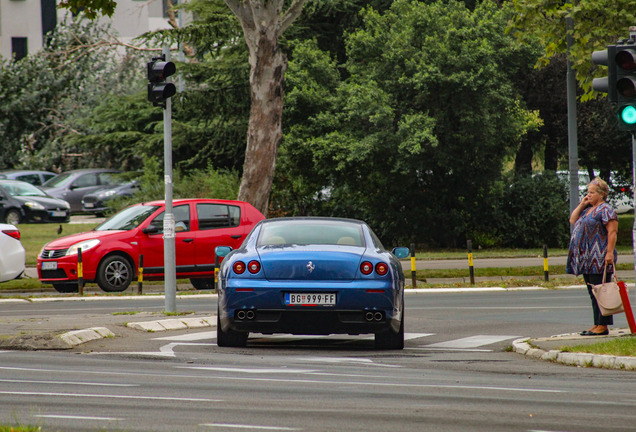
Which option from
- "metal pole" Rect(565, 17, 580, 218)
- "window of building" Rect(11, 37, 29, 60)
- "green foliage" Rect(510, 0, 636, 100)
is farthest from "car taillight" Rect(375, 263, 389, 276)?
"window of building" Rect(11, 37, 29, 60)

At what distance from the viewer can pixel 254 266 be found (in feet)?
35.1

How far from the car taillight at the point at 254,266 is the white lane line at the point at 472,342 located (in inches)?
93.6

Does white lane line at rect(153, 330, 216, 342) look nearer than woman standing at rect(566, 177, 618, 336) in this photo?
No

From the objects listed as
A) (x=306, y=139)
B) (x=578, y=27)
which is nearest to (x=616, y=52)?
(x=578, y=27)

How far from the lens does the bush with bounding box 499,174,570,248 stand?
3519 cm

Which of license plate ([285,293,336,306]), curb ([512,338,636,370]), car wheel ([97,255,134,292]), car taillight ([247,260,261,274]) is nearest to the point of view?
curb ([512,338,636,370])

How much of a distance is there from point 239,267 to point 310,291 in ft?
2.55

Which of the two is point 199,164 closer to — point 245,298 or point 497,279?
point 497,279

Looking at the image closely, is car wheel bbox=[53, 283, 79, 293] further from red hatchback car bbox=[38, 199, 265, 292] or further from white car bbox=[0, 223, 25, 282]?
white car bbox=[0, 223, 25, 282]

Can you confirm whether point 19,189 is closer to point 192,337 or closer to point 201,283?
point 201,283

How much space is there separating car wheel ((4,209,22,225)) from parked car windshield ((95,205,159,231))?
1525 cm

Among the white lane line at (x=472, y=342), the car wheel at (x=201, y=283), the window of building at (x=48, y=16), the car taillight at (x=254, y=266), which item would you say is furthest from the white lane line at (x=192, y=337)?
the window of building at (x=48, y=16)

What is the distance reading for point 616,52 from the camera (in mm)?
11141

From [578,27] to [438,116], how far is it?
964cm
